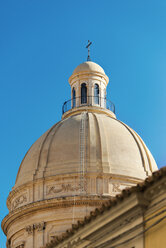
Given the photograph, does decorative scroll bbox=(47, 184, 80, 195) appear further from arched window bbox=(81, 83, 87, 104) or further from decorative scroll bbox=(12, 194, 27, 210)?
arched window bbox=(81, 83, 87, 104)

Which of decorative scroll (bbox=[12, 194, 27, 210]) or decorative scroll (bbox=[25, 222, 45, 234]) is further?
decorative scroll (bbox=[12, 194, 27, 210])

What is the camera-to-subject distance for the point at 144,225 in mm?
15102

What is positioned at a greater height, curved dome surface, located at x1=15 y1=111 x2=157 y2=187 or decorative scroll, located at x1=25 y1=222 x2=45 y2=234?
curved dome surface, located at x1=15 y1=111 x2=157 y2=187

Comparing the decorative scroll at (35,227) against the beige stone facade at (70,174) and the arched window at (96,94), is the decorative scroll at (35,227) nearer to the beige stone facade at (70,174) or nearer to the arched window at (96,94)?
the beige stone facade at (70,174)

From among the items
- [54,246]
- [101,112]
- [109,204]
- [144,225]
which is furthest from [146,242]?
[101,112]

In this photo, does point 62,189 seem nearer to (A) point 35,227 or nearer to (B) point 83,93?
(A) point 35,227

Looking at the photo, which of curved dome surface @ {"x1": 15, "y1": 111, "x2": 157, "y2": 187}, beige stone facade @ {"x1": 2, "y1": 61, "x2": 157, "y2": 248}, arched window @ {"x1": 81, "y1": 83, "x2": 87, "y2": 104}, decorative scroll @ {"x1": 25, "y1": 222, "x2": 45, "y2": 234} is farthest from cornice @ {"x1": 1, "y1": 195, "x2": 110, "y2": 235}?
arched window @ {"x1": 81, "y1": 83, "x2": 87, "y2": 104}

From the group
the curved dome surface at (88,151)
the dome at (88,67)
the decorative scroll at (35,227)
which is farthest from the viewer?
the dome at (88,67)

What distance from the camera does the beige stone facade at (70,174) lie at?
33.7m

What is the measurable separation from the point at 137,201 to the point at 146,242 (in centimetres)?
95

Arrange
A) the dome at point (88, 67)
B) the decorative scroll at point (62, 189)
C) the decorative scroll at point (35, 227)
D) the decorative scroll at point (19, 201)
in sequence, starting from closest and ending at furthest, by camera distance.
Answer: the decorative scroll at point (35, 227) < the decorative scroll at point (62, 189) < the decorative scroll at point (19, 201) < the dome at point (88, 67)

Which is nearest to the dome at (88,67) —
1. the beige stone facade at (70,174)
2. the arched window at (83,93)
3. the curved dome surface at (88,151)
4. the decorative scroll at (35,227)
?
the arched window at (83,93)

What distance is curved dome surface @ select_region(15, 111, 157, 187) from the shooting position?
35.3 meters

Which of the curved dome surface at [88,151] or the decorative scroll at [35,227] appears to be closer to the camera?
the decorative scroll at [35,227]
